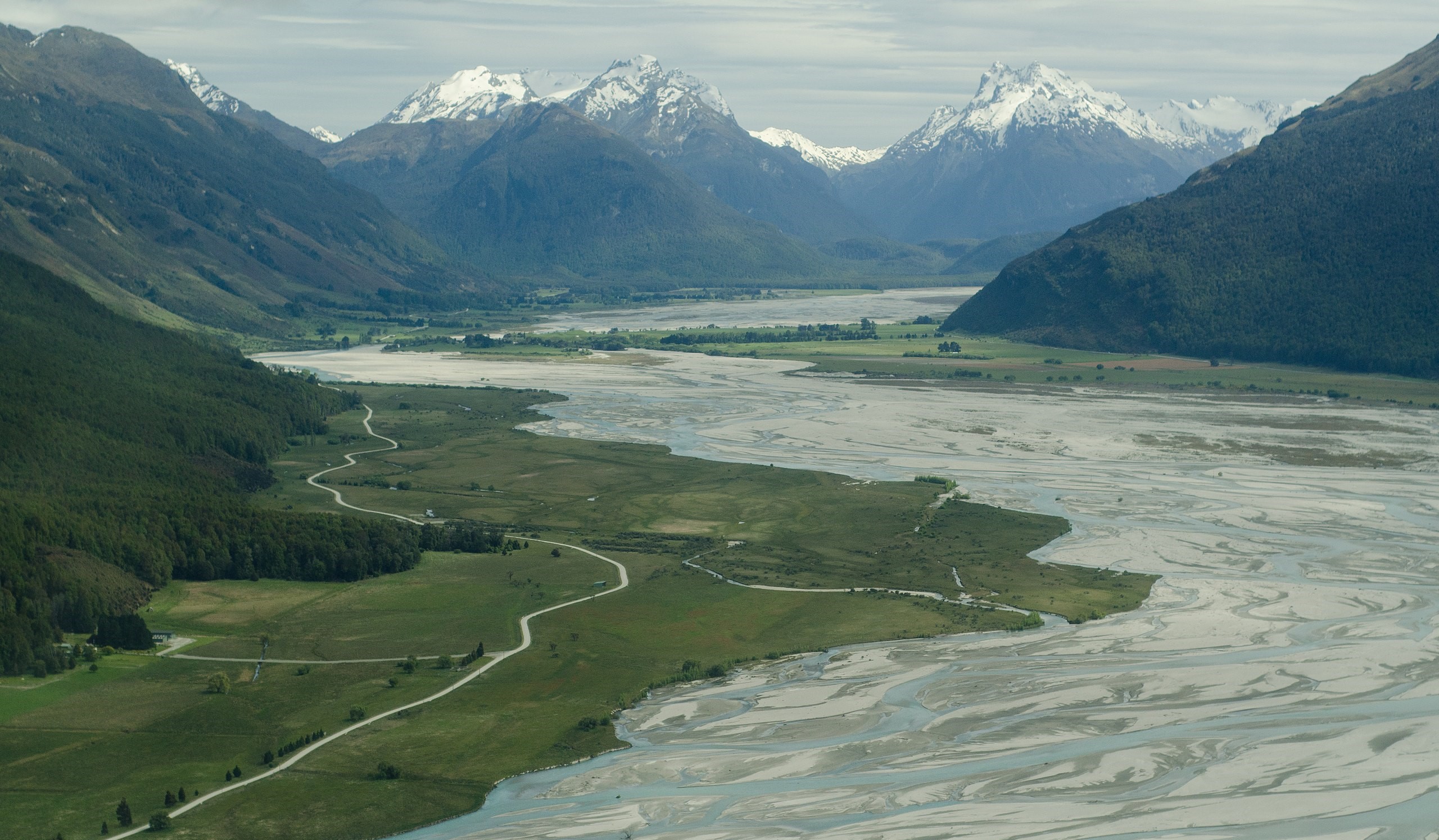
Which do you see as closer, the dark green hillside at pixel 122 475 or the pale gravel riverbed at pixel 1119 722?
the pale gravel riverbed at pixel 1119 722

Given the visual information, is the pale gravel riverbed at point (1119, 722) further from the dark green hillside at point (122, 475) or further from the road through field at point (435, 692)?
the dark green hillside at point (122, 475)

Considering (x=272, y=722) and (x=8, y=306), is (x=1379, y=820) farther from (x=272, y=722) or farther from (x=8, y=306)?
(x=8, y=306)

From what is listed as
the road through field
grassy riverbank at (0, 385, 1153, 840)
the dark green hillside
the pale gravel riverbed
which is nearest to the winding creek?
the pale gravel riverbed

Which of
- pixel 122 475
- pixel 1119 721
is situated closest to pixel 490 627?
pixel 1119 721

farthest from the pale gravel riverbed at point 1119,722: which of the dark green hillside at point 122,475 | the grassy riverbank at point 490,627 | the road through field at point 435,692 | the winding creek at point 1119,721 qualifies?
the dark green hillside at point 122,475

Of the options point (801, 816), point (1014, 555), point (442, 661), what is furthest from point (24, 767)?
point (1014, 555)

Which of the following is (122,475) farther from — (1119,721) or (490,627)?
(1119,721)
